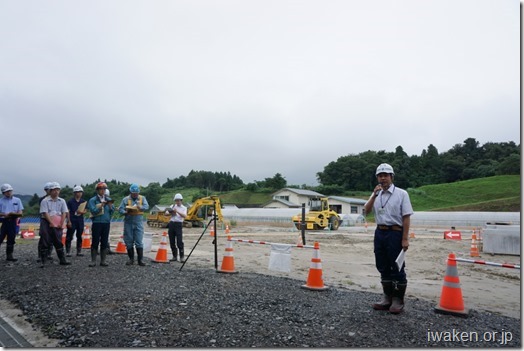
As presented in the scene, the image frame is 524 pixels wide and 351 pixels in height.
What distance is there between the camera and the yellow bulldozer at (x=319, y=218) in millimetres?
31578

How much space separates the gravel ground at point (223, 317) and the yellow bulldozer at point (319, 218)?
24352 mm

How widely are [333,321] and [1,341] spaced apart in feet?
12.5

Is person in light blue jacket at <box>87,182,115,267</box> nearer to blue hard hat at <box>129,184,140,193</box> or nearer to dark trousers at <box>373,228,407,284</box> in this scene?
blue hard hat at <box>129,184,140,193</box>

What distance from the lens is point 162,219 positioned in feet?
117

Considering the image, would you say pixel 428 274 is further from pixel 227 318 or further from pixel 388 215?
pixel 227 318

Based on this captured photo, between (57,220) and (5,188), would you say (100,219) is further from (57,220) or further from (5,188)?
(5,188)

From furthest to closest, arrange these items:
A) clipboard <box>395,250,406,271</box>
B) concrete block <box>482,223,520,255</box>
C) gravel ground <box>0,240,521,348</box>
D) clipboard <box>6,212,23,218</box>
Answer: concrete block <box>482,223,520,255</box> < clipboard <box>6,212,23,218</box> < clipboard <box>395,250,406,271</box> < gravel ground <box>0,240,521,348</box>

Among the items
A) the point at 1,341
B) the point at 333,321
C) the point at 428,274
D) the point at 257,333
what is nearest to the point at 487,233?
the point at 428,274

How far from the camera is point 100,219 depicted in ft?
29.9

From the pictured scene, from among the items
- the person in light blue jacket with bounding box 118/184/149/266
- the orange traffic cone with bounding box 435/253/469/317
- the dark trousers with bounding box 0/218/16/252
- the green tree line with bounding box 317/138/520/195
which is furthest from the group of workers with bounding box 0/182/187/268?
the green tree line with bounding box 317/138/520/195

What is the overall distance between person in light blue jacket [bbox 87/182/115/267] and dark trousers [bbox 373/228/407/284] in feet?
20.8

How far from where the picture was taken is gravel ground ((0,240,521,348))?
421cm

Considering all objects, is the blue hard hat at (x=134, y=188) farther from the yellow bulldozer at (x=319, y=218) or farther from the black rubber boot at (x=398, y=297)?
the yellow bulldozer at (x=319, y=218)

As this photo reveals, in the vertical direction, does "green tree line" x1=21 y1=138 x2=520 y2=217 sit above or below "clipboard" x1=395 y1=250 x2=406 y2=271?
above
